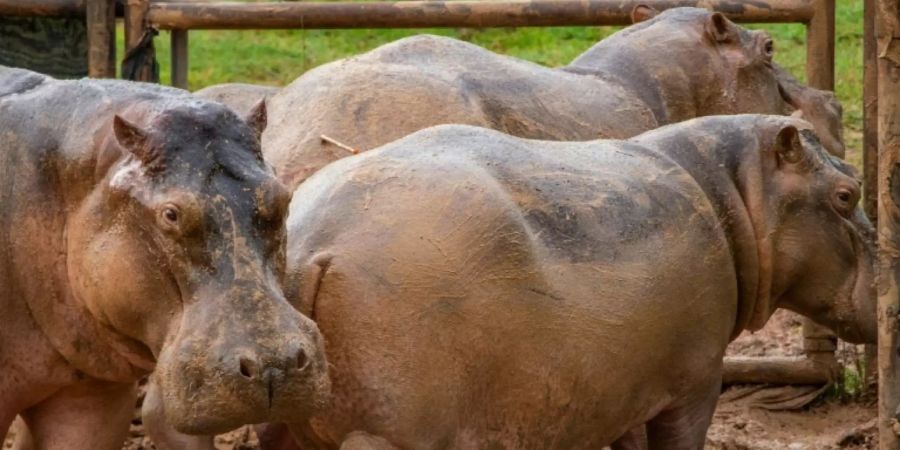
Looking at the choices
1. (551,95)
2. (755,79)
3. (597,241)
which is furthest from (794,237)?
(755,79)

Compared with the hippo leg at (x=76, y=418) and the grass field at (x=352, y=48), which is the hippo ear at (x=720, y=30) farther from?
the grass field at (x=352, y=48)

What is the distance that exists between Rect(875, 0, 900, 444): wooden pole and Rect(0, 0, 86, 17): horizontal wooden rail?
11.7ft

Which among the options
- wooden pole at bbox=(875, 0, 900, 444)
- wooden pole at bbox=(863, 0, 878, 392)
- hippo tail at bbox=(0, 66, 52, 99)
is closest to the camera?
hippo tail at bbox=(0, 66, 52, 99)

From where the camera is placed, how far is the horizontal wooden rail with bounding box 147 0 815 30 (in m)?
7.54

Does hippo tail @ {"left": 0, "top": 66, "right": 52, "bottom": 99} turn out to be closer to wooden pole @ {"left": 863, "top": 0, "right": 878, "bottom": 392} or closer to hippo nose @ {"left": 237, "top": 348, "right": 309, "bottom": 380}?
hippo nose @ {"left": 237, "top": 348, "right": 309, "bottom": 380}

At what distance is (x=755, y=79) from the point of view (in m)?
7.06

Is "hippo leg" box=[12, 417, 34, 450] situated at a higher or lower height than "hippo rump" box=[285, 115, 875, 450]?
lower

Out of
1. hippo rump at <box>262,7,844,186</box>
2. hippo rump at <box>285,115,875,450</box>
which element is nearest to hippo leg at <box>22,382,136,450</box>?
hippo rump at <box>285,115,875,450</box>

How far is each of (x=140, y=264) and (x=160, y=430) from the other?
0.65 metres

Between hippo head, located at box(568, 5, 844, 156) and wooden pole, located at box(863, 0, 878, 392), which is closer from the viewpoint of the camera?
hippo head, located at box(568, 5, 844, 156)

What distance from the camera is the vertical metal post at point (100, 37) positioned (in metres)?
7.57

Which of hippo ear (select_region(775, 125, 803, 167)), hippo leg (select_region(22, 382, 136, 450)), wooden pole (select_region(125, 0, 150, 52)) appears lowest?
hippo leg (select_region(22, 382, 136, 450))

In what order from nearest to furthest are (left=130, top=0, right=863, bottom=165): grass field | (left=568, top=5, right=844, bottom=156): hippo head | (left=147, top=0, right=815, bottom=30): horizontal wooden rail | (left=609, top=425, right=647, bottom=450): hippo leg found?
(left=609, top=425, right=647, bottom=450): hippo leg, (left=568, top=5, right=844, bottom=156): hippo head, (left=147, top=0, right=815, bottom=30): horizontal wooden rail, (left=130, top=0, right=863, bottom=165): grass field

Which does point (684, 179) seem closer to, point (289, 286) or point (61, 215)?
point (289, 286)
